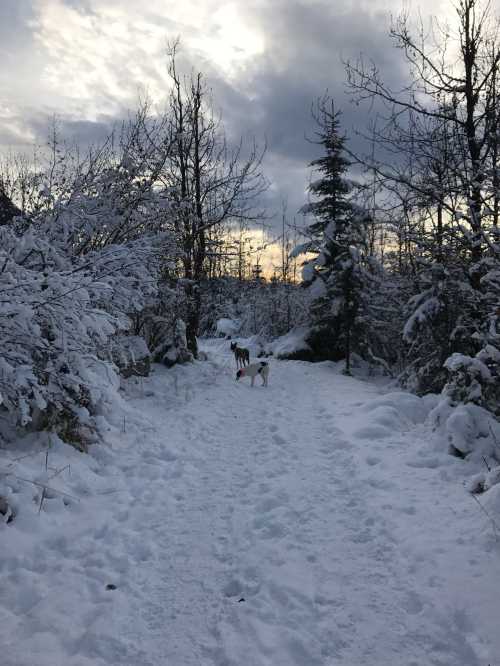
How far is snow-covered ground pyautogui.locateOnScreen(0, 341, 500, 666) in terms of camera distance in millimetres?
2535

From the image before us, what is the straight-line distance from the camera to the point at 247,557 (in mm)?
3504

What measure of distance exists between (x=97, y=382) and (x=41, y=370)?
659mm

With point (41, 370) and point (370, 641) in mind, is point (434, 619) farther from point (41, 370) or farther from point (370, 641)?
point (41, 370)

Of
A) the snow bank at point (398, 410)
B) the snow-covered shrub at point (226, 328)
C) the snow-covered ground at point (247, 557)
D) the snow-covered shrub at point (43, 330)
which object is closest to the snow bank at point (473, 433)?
the snow-covered ground at point (247, 557)

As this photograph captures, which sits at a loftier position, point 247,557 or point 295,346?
point 295,346

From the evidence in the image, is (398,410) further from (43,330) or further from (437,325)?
(43,330)

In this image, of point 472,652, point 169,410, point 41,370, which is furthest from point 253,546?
point 169,410

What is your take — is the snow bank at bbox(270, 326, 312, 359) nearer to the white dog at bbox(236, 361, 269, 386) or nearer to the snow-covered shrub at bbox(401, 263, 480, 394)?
the white dog at bbox(236, 361, 269, 386)

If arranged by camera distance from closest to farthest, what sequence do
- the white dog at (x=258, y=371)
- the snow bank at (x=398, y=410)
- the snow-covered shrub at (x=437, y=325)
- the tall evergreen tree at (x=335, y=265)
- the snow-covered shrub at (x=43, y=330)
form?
the snow-covered shrub at (x=43, y=330), the snow bank at (x=398, y=410), the snow-covered shrub at (x=437, y=325), the white dog at (x=258, y=371), the tall evergreen tree at (x=335, y=265)

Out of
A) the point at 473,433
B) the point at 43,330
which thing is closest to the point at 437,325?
the point at 473,433

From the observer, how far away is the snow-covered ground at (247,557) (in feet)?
8.32

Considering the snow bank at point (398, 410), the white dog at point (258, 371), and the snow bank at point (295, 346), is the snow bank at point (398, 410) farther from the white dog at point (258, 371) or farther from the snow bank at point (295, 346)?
the snow bank at point (295, 346)

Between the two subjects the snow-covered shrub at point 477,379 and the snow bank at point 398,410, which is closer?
the snow-covered shrub at point 477,379

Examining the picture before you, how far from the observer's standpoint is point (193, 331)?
15.1 m
